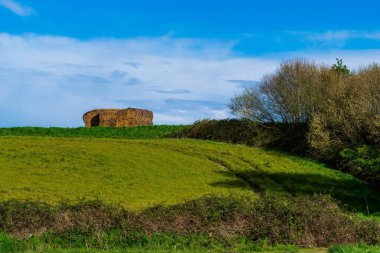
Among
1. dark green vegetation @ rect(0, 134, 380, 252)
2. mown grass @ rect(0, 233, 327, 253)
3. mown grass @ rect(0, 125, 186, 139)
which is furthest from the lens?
mown grass @ rect(0, 125, 186, 139)

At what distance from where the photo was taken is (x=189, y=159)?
1613 inches

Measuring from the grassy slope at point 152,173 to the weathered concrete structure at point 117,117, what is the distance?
72.7 ft

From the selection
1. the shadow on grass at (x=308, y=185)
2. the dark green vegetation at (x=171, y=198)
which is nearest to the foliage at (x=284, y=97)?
the dark green vegetation at (x=171, y=198)

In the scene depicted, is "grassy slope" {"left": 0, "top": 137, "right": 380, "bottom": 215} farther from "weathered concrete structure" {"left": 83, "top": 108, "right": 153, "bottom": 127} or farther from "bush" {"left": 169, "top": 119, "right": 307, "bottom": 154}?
"weathered concrete structure" {"left": 83, "top": 108, "right": 153, "bottom": 127}

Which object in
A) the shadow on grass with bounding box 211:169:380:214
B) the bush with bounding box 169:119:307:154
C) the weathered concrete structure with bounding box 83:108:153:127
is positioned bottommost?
the shadow on grass with bounding box 211:169:380:214

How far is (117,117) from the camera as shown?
2758 inches

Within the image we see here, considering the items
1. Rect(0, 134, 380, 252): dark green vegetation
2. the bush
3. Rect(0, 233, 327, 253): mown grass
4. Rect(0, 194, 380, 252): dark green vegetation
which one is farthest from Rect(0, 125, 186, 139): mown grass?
Rect(0, 233, 327, 253): mown grass

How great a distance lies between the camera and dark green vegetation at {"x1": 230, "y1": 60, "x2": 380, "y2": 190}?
4094 centimetres

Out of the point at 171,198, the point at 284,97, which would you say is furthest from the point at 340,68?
the point at 171,198

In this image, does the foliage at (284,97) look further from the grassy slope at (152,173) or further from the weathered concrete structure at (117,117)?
the weathered concrete structure at (117,117)

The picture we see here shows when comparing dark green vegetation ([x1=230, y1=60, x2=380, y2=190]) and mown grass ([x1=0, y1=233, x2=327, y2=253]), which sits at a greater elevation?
dark green vegetation ([x1=230, y1=60, x2=380, y2=190])

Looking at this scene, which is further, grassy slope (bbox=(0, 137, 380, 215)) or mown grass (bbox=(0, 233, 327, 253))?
grassy slope (bbox=(0, 137, 380, 215))

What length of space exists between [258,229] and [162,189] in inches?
622

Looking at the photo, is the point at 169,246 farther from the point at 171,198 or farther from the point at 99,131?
the point at 99,131
